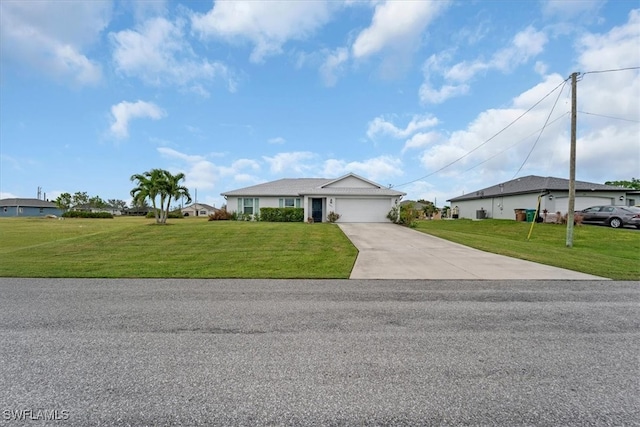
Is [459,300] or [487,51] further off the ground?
[487,51]

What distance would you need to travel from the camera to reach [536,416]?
2355 millimetres

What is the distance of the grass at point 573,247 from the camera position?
8890mm

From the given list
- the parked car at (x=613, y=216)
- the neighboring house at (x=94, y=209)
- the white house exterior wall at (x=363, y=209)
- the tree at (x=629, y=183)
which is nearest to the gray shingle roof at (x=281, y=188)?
the white house exterior wall at (x=363, y=209)

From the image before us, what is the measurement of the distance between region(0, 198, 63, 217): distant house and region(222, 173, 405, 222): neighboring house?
6441 centimetres

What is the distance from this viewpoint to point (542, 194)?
23.2m

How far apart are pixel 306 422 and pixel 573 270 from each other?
9.52 m

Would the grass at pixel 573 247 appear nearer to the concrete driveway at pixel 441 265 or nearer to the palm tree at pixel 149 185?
the concrete driveway at pixel 441 265

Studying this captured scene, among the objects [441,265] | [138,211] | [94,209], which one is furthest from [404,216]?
[94,209]

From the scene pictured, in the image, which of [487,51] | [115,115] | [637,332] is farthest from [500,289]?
[115,115]

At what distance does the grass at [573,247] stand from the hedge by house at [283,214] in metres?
11.3

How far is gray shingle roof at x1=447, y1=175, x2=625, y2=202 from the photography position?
24016 mm

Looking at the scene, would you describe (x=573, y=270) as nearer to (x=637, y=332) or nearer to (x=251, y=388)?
(x=637, y=332)

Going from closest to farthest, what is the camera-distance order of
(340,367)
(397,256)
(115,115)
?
(340,367)
(397,256)
(115,115)

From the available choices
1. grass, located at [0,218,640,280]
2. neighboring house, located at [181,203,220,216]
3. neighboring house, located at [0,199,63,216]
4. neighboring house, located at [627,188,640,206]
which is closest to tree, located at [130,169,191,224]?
grass, located at [0,218,640,280]
